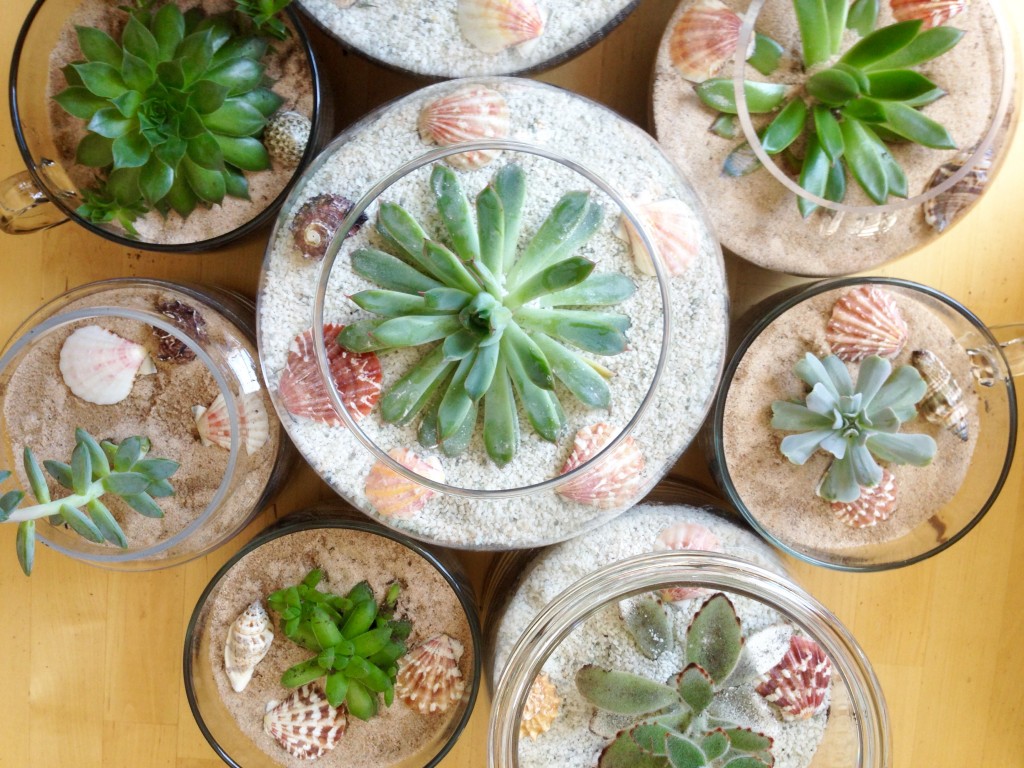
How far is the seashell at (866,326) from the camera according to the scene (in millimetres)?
822

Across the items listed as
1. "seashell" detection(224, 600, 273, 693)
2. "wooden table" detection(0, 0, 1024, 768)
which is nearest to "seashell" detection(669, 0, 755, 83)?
"wooden table" detection(0, 0, 1024, 768)

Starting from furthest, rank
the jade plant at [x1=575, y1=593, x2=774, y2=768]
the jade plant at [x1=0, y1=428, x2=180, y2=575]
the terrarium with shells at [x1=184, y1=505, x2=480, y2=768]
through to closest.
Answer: the terrarium with shells at [x1=184, y1=505, x2=480, y2=768]
the jade plant at [x1=0, y1=428, x2=180, y2=575]
the jade plant at [x1=575, y1=593, x2=774, y2=768]

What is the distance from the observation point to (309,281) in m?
0.75

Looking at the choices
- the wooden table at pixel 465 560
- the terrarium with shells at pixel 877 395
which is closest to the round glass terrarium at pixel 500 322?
the terrarium with shells at pixel 877 395

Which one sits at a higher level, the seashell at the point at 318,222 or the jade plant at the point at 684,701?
the seashell at the point at 318,222

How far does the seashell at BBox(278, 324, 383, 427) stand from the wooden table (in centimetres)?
24

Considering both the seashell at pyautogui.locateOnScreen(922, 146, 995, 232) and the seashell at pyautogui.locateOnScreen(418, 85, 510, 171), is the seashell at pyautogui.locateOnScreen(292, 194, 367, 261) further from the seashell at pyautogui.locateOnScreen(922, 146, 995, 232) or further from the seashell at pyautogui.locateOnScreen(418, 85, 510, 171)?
the seashell at pyautogui.locateOnScreen(922, 146, 995, 232)

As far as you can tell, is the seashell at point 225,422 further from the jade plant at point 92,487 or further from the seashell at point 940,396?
the seashell at point 940,396

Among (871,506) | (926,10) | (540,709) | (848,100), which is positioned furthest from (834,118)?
(540,709)

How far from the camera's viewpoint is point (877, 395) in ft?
2.66

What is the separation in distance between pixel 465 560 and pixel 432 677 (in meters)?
0.15

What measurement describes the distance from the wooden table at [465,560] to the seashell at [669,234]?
0.74ft

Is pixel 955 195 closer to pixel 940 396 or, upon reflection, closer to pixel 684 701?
pixel 940 396

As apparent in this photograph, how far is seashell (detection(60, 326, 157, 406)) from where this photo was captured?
0.80 meters
